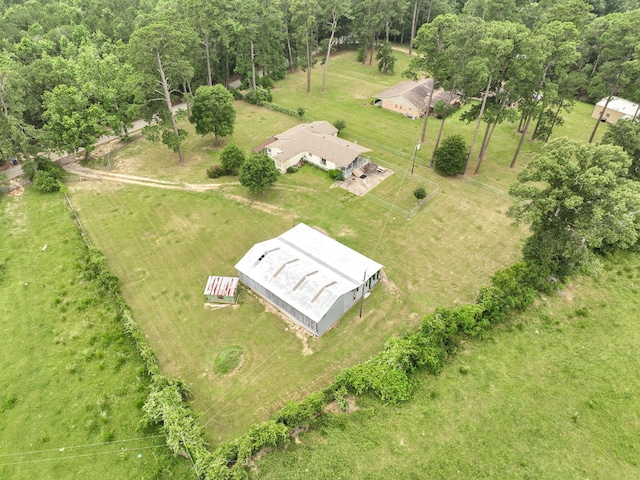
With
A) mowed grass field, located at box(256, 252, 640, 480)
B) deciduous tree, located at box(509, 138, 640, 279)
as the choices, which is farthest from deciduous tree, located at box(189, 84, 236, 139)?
mowed grass field, located at box(256, 252, 640, 480)

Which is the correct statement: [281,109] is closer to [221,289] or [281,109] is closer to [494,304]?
[221,289]

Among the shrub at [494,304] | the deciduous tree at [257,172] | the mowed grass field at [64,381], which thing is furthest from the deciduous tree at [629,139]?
the mowed grass field at [64,381]

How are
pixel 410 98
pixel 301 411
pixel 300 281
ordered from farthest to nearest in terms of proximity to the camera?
pixel 410 98 → pixel 300 281 → pixel 301 411

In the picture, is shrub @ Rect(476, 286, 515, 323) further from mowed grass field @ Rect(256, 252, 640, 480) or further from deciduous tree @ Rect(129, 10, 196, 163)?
deciduous tree @ Rect(129, 10, 196, 163)

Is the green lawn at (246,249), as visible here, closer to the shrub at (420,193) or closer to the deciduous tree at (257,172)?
the shrub at (420,193)

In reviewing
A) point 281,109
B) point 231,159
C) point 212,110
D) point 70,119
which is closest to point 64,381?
point 231,159
